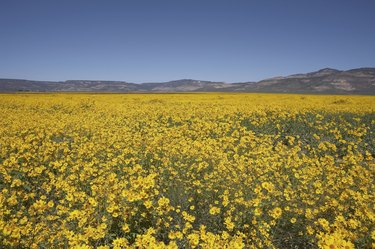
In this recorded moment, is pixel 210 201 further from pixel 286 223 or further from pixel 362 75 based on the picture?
pixel 362 75

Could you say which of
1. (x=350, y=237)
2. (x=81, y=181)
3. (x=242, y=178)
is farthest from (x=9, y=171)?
(x=350, y=237)

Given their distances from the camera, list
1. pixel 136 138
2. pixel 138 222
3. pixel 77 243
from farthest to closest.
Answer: pixel 136 138 → pixel 138 222 → pixel 77 243

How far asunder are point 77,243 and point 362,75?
614 feet

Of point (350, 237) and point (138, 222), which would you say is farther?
point (138, 222)

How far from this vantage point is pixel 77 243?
3.54 metres

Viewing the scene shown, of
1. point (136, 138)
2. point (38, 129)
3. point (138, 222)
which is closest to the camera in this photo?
point (138, 222)

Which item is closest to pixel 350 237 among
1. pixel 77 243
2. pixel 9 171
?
pixel 77 243

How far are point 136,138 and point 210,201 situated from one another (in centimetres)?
419

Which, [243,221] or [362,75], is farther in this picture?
[362,75]

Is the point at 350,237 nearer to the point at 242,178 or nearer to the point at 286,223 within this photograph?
the point at 286,223

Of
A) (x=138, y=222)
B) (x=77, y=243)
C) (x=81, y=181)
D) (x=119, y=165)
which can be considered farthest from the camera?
(x=119, y=165)

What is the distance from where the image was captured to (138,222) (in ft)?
14.9

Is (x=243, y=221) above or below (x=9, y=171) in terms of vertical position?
below

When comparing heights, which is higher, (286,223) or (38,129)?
(38,129)
